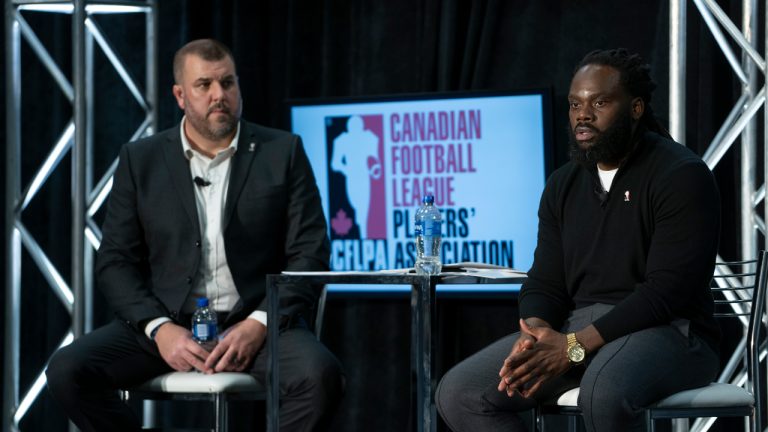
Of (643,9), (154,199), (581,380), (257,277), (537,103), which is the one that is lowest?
(581,380)

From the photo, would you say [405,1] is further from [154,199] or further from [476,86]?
[154,199]

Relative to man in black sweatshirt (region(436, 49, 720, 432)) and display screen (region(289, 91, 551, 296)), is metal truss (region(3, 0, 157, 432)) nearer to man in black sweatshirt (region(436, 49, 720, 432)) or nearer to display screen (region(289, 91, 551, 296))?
display screen (region(289, 91, 551, 296))

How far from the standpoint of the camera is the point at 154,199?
13.0 feet

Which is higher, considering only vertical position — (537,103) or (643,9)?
(643,9)

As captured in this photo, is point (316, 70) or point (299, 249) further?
point (316, 70)

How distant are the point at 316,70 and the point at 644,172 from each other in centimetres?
249

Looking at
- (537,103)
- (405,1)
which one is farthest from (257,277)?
(405,1)

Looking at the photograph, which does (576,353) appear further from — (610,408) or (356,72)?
(356,72)

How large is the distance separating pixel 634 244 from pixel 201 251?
5.00 ft

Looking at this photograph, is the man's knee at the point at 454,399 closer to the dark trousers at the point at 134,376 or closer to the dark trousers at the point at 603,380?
the dark trousers at the point at 603,380

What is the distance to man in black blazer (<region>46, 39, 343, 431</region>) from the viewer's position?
364 centimetres

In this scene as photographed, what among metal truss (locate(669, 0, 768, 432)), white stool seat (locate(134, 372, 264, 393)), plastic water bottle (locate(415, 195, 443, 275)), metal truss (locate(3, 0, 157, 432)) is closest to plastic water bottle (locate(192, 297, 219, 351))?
white stool seat (locate(134, 372, 264, 393))

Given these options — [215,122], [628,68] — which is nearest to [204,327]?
[215,122]

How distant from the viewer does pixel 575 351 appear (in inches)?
117
